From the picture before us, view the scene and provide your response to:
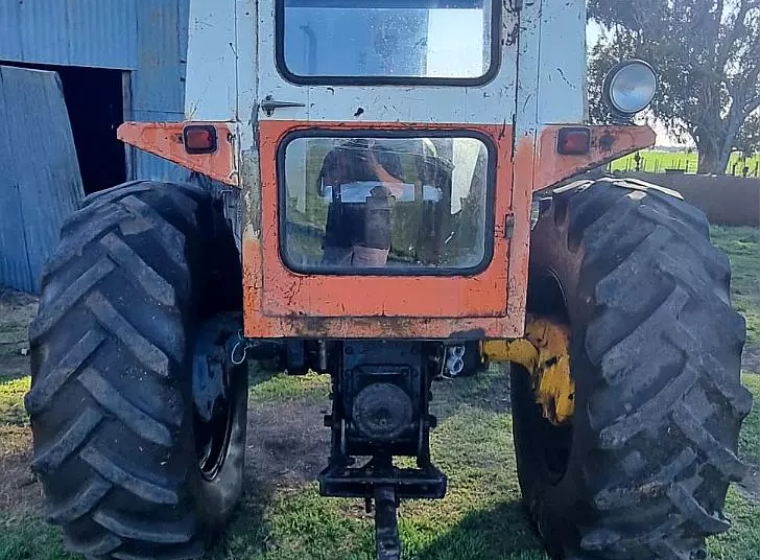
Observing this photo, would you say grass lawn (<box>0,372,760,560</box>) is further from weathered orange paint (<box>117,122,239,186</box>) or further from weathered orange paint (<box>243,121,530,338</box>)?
weathered orange paint (<box>117,122,239,186</box>)

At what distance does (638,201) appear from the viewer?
284 cm

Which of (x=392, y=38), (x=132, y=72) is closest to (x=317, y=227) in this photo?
(x=392, y=38)

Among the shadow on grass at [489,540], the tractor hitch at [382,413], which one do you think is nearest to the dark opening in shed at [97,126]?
the shadow on grass at [489,540]

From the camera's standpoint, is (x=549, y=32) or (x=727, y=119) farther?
(x=727, y=119)

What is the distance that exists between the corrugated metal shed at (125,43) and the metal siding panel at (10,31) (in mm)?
10

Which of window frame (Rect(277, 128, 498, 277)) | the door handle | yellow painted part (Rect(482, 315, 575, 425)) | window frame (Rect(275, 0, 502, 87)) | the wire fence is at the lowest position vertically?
the wire fence

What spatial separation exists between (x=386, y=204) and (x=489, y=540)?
167cm

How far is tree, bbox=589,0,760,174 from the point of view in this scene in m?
22.0

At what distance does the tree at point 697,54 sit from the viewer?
22.0 metres

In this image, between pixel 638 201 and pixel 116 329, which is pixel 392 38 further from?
pixel 116 329

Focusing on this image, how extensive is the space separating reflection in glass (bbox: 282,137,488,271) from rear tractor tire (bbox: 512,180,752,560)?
0.46m

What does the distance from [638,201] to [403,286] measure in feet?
2.92

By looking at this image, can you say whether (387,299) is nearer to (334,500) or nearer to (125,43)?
(334,500)

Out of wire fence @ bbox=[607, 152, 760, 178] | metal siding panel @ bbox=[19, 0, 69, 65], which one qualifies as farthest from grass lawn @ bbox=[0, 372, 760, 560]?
wire fence @ bbox=[607, 152, 760, 178]
